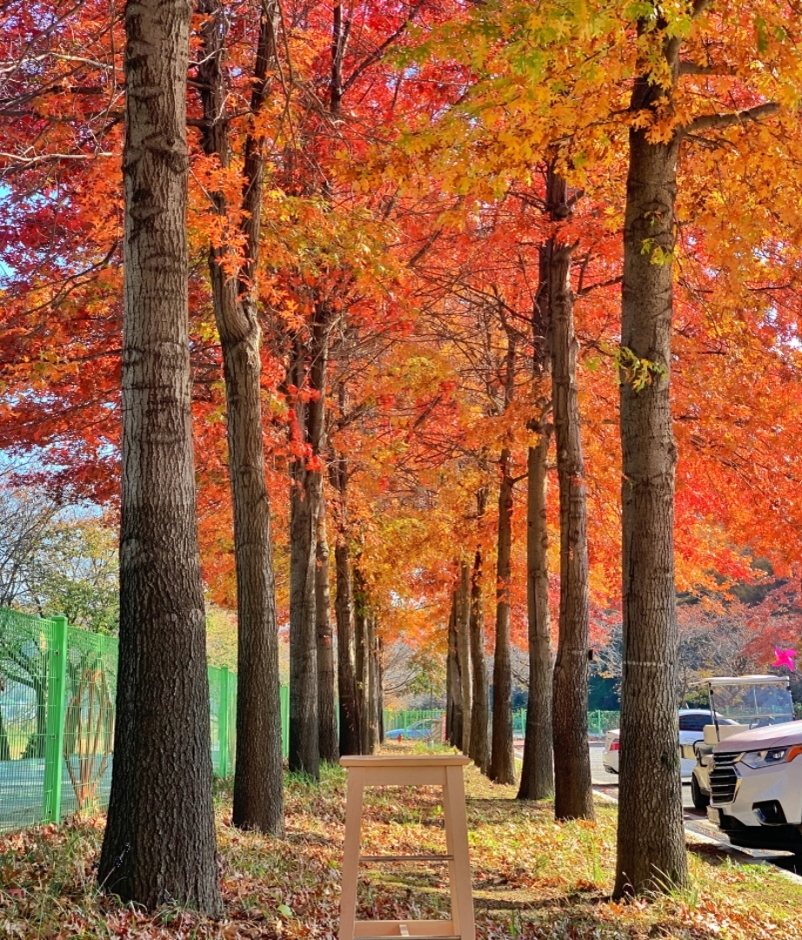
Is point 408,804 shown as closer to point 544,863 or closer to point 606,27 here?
point 544,863

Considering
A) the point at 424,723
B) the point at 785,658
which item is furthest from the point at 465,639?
the point at 424,723

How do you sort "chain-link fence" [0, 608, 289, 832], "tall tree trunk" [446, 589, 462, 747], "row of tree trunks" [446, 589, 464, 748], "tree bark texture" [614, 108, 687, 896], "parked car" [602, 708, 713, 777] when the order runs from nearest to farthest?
"tree bark texture" [614, 108, 687, 896]
"chain-link fence" [0, 608, 289, 832]
"parked car" [602, 708, 713, 777]
"row of tree trunks" [446, 589, 464, 748]
"tall tree trunk" [446, 589, 462, 747]

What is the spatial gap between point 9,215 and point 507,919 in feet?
35.2

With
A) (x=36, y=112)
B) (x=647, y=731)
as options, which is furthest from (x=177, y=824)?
(x=36, y=112)

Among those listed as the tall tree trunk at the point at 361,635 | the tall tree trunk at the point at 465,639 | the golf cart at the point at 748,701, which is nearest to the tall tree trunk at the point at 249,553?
the golf cart at the point at 748,701

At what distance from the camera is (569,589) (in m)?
13.0

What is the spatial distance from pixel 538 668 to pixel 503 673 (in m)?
4.57

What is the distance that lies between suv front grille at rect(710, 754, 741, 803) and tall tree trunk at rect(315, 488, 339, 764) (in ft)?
27.5

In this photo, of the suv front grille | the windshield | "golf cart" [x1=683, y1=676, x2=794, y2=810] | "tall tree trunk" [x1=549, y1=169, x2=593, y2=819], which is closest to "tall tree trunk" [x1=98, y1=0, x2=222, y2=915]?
"tall tree trunk" [x1=549, y1=169, x2=593, y2=819]

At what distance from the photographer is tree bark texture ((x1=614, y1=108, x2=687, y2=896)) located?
772 centimetres

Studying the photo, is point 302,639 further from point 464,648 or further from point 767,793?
point 464,648

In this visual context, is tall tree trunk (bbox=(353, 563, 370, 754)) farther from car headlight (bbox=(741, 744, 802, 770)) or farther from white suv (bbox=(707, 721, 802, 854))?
car headlight (bbox=(741, 744, 802, 770))

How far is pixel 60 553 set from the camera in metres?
31.8

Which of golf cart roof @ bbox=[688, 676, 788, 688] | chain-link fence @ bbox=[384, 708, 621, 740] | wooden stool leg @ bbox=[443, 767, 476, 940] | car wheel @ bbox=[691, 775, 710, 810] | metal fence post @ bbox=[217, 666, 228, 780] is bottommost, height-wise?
chain-link fence @ bbox=[384, 708, 621, 740]
